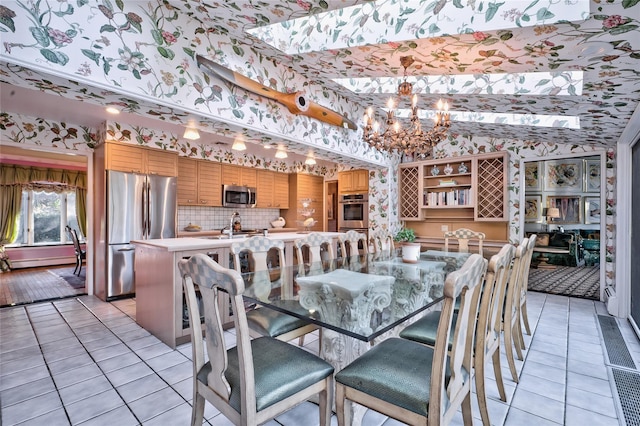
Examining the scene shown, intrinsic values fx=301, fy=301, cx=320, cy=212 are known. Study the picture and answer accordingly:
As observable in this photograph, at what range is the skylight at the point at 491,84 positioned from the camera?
2.40 m

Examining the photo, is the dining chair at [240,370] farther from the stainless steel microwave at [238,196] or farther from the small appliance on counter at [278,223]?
the small appliance on counter at [278,223]

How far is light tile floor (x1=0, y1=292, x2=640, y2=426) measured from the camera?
1.70m

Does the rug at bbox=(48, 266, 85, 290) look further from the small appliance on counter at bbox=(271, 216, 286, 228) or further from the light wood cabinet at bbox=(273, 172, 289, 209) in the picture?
the light wood cabinet at bbox=(273, 172, 289, 209)

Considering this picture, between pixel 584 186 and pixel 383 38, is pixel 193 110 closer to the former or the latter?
pixel 383 38

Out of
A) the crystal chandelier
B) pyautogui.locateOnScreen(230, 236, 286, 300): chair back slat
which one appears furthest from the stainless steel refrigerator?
the crystal chandelier

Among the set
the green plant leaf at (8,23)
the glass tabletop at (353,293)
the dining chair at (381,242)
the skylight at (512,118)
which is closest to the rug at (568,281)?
the skylight at (512,118)

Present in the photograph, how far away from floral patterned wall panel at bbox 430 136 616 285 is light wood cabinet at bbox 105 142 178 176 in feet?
14.3

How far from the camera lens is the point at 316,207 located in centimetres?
702

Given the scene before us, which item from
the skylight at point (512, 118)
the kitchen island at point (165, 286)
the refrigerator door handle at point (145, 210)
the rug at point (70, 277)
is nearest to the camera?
the kitchen island at point (165, 286)

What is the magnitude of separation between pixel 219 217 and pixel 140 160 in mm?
1811

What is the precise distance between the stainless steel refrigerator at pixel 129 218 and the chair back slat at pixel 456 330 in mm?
4248

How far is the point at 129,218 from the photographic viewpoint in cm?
420


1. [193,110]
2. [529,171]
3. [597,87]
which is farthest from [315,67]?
[529,171]

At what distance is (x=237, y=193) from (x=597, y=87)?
16.8 feet
